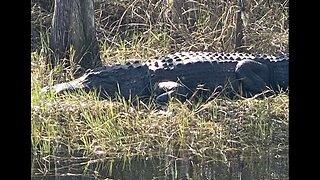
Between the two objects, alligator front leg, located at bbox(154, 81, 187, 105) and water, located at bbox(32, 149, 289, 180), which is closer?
water, located at bbox(32, 149, 289, 180)

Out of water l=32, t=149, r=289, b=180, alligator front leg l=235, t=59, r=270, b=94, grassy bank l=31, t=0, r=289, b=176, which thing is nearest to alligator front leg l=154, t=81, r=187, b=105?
grassy bank l=31, t=0, r=289, b=176

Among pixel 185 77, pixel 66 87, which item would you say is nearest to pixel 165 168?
pixel 66 87

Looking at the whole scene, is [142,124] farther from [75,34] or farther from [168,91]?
[75,34]

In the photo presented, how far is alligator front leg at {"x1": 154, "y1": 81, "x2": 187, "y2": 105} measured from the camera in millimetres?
4914

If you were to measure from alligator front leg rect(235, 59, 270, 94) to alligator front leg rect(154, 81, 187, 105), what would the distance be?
555 mm

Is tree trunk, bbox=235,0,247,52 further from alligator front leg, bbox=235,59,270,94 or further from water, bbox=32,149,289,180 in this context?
water, bbox=32,149,289,180

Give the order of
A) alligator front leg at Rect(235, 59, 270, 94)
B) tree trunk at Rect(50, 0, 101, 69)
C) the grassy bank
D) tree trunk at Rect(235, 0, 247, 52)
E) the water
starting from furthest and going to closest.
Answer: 1. tree trunk at Rect(235, 0, 247, 52)
2. tree trunk at Rect(50, 0, 101, 69)
3. alligator front leg at Rect(235, 59, 270, 94)
4. the grassy bank
5. the water

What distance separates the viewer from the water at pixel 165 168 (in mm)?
3365

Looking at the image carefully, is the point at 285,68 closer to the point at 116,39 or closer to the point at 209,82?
the point at 209,82

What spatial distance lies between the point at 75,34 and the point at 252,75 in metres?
1.68

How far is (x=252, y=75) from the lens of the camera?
5391mm

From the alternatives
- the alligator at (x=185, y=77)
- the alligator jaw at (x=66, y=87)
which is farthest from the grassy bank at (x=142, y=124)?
the alligator at (x=185, y=77)

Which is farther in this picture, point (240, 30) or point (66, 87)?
point (240, 30)
